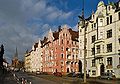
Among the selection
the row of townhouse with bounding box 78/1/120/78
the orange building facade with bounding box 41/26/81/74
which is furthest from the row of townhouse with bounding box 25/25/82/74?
the row of townhouse with bounding box 78/1/120/78

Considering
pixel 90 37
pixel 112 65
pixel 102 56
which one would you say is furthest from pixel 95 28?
pixel 112 65

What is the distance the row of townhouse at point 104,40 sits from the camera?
6438 centimetres

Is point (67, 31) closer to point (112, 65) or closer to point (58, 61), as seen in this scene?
point (58, 61)

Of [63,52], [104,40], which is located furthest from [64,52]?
[104,40]

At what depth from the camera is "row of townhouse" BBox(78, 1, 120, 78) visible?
64.4m

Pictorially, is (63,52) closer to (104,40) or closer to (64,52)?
(64,52)

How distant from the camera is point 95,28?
7481 cm

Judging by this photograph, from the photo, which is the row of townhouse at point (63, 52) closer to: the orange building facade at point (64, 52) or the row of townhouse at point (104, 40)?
the orange building facade at point (64, 52)

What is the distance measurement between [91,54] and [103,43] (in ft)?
25.6

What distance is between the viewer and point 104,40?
6981 centimetres

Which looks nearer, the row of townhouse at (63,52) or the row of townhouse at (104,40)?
the row of townhouse at (104,40)

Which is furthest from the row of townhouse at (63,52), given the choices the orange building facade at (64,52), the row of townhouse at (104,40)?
the row of townhouse at (104,40)

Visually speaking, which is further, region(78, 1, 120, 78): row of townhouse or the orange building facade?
the orange building facade

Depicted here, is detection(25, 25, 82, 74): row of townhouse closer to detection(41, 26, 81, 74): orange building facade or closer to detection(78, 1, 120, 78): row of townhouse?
detection(41, 26, 81, 74): orange building facade
